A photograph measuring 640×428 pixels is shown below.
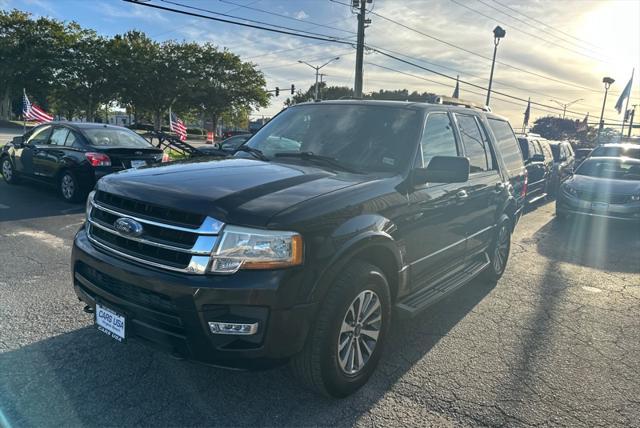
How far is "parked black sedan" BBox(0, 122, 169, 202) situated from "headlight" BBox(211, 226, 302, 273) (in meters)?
7.12

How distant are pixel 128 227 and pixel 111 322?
0.59m

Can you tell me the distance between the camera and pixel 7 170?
34.9ft

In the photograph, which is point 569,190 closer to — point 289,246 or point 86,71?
point 289,246

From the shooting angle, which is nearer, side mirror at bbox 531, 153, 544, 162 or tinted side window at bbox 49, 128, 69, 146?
tinted side window at bbox 49, 128, 69, 146

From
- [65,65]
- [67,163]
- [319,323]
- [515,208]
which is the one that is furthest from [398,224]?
[65,65]

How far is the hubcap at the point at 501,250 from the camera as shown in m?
5.56

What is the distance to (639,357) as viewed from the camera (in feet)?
12.8

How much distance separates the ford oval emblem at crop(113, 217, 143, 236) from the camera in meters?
2.70

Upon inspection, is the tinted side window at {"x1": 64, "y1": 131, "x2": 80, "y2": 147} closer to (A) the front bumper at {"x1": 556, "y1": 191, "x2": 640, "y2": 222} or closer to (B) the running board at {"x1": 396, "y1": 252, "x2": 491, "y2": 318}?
(B) the running board at {"x1": 396, "y1": 252, "x2": 491, "y2": 318}

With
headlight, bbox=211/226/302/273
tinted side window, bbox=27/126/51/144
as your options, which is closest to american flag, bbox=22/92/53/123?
tinted side window, bbox=27/126/51/144

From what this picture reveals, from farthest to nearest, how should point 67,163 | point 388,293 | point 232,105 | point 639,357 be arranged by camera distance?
point 232,105 < point 67,163 < point 639,357 < point 388,293

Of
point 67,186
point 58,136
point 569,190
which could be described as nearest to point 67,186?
point 67,186

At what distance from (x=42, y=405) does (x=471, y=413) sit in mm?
2619

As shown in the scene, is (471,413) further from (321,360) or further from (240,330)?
(240,330)
